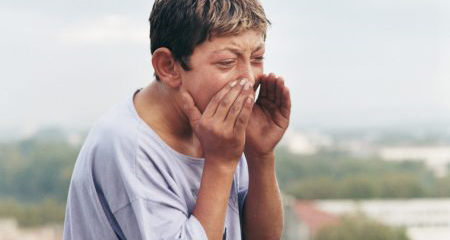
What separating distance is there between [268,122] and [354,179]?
2235 centimetres

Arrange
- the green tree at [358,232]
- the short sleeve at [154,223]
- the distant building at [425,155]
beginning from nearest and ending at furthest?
1. the short sleeve at [154,223]
2. the green tree at [358,232]
3. the distant building at [425,155]

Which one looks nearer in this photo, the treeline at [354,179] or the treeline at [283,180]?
the treeline at [283,180]

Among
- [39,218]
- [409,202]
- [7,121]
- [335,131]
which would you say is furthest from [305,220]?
[335,131]

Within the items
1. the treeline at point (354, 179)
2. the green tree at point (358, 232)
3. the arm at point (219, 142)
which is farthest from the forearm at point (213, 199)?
the treeline at point (354, 179)

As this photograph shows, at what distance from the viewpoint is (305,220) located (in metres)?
18.0

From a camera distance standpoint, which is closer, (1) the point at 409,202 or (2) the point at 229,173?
(2) the point at 229,173

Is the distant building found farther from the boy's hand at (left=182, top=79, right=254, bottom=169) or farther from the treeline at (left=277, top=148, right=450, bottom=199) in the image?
the boy's hand at (left=182, top=79, right=254, bottom=169)

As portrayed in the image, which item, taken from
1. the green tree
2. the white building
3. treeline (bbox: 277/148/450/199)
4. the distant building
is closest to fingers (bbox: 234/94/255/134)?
the green tree

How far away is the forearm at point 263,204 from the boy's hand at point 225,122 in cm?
11

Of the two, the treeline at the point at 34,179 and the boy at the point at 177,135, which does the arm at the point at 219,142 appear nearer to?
the boy at the point at 177,135

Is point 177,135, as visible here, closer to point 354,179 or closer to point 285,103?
point 285,103

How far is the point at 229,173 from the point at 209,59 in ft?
0.36

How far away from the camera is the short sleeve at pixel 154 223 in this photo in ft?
2.29

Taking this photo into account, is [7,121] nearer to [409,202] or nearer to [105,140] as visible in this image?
[409,202]
